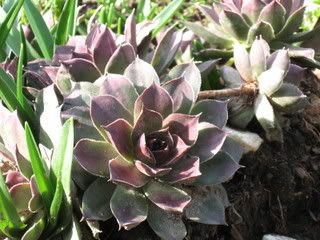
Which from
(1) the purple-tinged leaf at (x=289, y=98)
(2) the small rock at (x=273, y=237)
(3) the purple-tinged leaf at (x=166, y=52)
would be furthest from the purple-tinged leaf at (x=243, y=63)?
(2) the small rock at (x=273, y=237)

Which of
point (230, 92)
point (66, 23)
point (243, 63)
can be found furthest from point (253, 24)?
point (66, 23)

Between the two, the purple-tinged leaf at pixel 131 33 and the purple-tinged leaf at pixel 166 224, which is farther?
the purple-tinged leaf at pixel 131 33

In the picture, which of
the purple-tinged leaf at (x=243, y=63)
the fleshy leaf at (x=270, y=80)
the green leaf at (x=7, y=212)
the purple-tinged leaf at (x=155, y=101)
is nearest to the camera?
the green leaf at (x=7, y=212)

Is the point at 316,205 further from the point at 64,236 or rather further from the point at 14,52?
the point at 14,52

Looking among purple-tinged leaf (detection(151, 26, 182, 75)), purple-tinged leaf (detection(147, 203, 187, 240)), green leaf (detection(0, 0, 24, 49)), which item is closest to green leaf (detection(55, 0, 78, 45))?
A: green leaf (detection(0, 0, 24, 49))

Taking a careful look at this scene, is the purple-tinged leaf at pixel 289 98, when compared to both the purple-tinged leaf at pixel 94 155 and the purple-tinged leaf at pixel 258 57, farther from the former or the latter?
the purple-tinged leaf at pixel 94 155

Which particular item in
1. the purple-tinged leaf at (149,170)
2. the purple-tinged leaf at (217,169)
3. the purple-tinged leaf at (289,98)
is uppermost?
the purple-tinged leaf at (149,170)

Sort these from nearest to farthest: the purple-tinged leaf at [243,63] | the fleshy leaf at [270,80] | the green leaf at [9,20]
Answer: the green leaf at [9,20] → the fleshy leaf at [270,80] → the purple-tinged leaf at [243,63]

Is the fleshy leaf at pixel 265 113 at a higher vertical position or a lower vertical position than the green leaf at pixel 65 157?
lower

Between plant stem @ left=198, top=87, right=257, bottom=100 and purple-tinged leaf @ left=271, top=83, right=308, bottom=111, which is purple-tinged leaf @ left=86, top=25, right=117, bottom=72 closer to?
plant stem @ left=198, top=87, right=257, bottom=100
